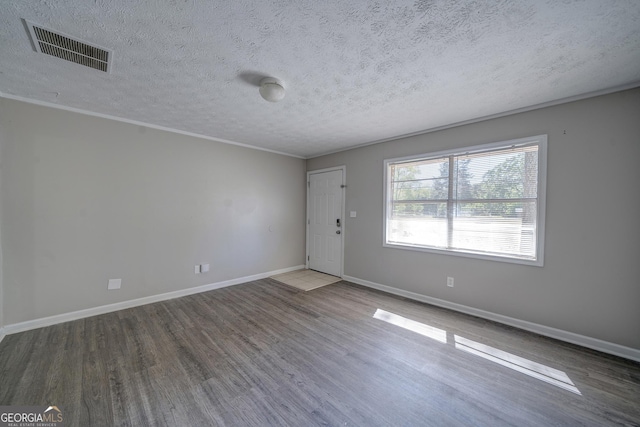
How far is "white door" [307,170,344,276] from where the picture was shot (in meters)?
4.71

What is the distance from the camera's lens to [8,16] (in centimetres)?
145

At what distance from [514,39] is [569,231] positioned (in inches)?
82.0

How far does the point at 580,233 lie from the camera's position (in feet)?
7.98

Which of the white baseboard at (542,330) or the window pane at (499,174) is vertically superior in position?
the window pane at (499,174)

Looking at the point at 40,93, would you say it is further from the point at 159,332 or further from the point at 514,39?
the point at 514,39

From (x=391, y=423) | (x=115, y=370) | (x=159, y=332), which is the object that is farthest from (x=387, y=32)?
(x=159, y=332)

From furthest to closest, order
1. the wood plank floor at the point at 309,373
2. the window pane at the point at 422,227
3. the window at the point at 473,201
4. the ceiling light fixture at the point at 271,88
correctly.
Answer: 1. the window pane at the point at 422,227
2. the window at the point at 473,201
3. the ceiling light fixture at the point at 271,88
4. the wood plank floor at the point at 309,373

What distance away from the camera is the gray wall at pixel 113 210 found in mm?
2576

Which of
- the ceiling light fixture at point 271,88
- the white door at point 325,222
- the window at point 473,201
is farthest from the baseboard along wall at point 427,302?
the ceiling light fixture at point 271,88

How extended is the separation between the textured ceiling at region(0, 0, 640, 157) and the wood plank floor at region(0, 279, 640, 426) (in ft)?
8.35

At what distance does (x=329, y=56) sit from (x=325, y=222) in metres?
3.46

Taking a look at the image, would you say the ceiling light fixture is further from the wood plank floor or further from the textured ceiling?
the wood plank floor

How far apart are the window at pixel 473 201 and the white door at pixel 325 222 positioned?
1.09m

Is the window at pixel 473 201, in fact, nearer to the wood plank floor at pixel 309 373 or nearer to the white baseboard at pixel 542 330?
the white baseboard at pixel 542 330
